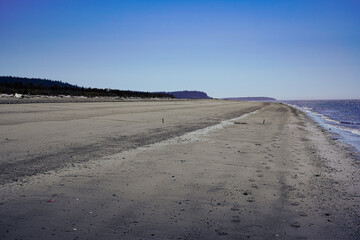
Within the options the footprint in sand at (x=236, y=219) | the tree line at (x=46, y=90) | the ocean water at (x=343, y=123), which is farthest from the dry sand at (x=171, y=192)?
the tree line at (x=46, y=90)

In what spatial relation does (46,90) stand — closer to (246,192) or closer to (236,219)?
(246,192)

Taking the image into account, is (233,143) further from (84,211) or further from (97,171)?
(84,211)

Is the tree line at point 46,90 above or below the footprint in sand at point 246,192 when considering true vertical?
above

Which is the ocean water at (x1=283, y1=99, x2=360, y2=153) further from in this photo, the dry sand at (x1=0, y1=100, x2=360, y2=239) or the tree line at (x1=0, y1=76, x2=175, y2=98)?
the tree line at (x1=0, y1=76, x2=175, y2=98)

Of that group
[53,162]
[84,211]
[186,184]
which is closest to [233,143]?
[186,184]

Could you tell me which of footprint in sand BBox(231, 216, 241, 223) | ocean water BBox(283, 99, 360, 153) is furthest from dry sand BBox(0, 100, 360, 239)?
ocean water BBox(283, 99, 360, 153)

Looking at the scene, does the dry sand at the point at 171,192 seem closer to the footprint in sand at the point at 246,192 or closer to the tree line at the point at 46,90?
the footprint in sand at the point at 246,192

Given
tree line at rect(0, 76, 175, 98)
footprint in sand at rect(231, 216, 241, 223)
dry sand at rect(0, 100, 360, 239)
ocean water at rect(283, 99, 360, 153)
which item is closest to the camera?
dry sand at rect(0, 100, 360, 239)

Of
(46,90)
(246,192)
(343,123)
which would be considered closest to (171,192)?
(246,192)

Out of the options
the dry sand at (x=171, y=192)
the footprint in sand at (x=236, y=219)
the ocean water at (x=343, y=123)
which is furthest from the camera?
the ocean water at (x=343, y=123)

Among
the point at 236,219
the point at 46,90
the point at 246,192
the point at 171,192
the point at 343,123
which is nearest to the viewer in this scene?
the point at 236,219

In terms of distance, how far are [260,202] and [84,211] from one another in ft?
8.74

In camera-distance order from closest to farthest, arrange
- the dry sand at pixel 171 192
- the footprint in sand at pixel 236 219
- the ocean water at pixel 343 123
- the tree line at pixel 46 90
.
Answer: the dry sand at pixel 171 192
the footprint in sand at pixel 236 219
the ocean water at pixel 343 123
the tree line at pixel 46 90

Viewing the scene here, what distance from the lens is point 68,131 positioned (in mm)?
10625
